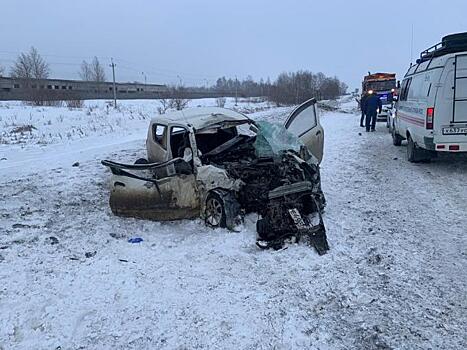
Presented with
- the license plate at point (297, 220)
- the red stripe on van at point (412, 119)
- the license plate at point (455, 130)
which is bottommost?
the license plate at point (297, 220)

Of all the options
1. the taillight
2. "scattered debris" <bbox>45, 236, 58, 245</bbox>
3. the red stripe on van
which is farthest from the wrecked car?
the red stripe on van

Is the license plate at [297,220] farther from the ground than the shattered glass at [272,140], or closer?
closer

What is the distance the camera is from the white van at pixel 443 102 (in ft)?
26.0

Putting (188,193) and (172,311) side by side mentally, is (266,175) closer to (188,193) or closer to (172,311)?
(188,193)

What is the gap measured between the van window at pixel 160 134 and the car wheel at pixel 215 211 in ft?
5.75

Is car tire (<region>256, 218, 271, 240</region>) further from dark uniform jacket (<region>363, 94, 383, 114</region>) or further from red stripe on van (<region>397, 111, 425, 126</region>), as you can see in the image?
dark uniform jacket (<region>363, 94, 383, 114</region>)

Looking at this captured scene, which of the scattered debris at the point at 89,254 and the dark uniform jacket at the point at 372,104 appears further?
the dark uniform jacket at the point at 372,104

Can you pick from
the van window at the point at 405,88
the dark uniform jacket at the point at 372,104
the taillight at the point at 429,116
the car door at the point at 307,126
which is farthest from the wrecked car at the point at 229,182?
the dark uniform jacket at the point at 372,104

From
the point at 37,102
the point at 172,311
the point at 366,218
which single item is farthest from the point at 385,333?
the point at 37,102

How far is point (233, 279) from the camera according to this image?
4.12 meters

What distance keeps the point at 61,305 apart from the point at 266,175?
321 centimetres

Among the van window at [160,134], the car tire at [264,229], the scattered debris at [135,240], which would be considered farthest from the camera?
the van window at [160,134]

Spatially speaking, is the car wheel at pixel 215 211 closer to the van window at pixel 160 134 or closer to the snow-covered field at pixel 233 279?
the snow-covered field at pixel 233 279

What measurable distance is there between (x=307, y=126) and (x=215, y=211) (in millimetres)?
3177
